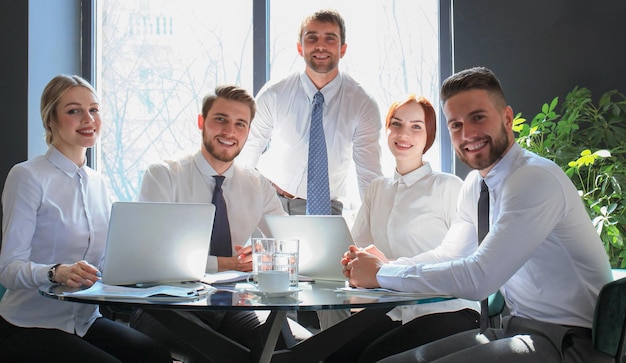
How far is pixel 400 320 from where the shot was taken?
106 inches

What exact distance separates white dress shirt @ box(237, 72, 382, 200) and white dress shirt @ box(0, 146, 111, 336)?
1219 millimetres

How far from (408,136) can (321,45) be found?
0.94 meters

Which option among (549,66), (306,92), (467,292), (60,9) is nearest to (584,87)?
(549,66)

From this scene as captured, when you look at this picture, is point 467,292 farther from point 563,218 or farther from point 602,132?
point 602,132

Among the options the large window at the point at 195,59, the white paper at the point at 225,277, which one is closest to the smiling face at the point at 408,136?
the white paper at the point at 225,277

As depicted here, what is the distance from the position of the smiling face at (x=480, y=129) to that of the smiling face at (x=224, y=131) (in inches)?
39.6

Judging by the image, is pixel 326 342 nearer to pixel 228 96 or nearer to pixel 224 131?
pixel 224 131

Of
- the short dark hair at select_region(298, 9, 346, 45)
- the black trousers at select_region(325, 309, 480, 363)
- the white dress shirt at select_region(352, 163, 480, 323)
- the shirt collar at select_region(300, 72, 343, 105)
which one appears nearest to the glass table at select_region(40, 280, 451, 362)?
the black trousers at select_region(325, 309, 480, 363)

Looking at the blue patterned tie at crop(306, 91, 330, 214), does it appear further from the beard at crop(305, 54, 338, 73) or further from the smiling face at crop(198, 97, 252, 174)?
the smiling face at crop(198, 97, 252, 174)

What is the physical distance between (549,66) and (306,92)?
4.94ft

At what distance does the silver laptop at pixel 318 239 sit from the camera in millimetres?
2244

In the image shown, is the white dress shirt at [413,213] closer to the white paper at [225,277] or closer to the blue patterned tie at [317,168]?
the blue patterned tie at [317,168]

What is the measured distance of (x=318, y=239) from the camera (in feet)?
7.47

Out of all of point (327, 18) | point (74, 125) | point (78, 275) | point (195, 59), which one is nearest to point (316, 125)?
point (327, 18)
